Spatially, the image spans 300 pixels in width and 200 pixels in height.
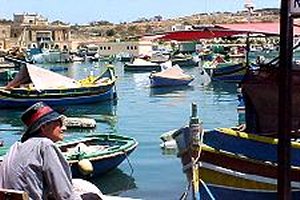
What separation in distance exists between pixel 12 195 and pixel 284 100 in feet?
7.46

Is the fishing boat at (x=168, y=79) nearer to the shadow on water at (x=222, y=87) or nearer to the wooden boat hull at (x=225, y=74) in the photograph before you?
the shadow on water at (x=222, y=87)

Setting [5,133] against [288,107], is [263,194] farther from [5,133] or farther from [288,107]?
[5,133]

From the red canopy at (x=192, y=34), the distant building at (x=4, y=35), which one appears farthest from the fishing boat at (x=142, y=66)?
the red canopy at (x=192, y=34)

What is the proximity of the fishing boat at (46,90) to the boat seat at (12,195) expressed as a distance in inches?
1119

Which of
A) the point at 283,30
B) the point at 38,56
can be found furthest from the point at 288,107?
the point at 38,56

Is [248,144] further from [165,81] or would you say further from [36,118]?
[165,81]

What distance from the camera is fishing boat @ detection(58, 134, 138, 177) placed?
48.1 ft

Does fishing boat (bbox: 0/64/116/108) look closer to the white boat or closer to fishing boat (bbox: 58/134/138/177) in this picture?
the white boat

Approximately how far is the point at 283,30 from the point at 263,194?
4.42 metres

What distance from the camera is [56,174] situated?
5133mm

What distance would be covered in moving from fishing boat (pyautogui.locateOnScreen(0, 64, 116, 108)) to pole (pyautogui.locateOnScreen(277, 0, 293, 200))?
1111 inches

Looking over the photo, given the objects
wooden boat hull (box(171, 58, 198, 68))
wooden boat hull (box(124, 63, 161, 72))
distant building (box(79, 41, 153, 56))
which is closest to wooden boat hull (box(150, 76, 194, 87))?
wooden boat hull (box(124, 63, 161, 72))

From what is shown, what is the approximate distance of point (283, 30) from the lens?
5.52 meters

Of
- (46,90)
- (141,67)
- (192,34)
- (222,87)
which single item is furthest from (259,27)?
(141,67)
